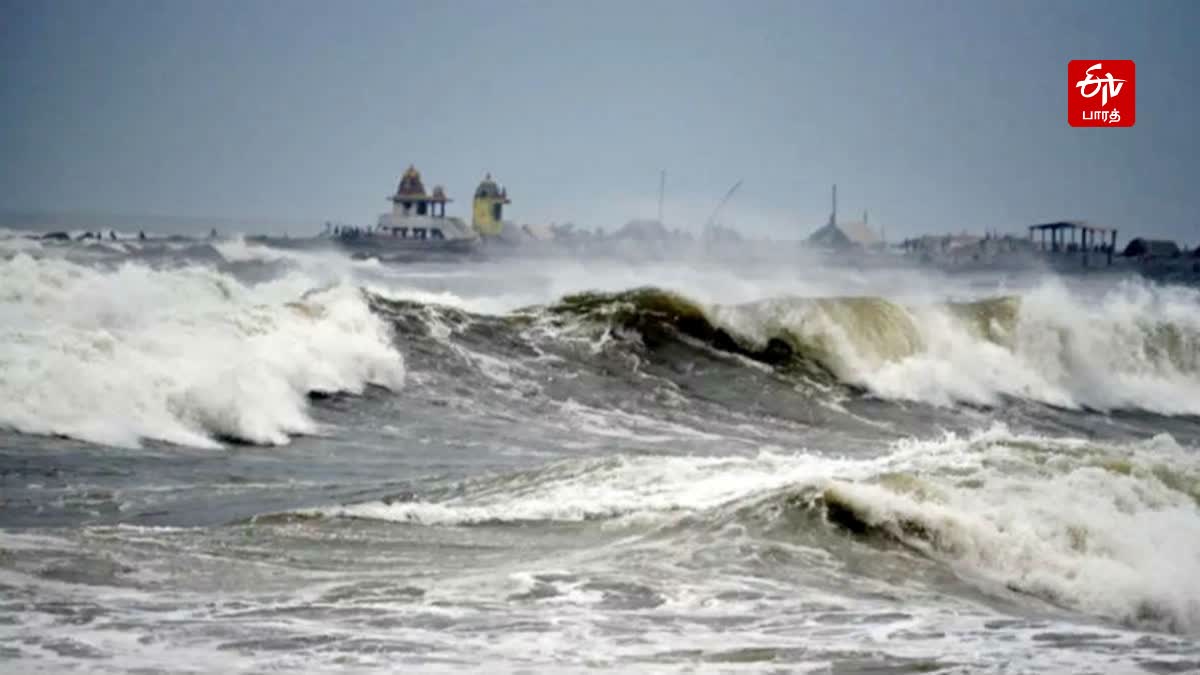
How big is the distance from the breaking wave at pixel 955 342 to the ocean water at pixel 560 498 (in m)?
0.11

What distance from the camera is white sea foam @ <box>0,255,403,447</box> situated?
16422mm

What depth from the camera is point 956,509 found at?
12508 millimetres

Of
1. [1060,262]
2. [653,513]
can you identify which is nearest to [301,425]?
[653,513]

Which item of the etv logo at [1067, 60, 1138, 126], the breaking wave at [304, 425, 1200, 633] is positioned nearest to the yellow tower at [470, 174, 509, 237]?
the etv logo at [1067, 60, 1138, 126]

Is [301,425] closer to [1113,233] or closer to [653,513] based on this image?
[653,513]

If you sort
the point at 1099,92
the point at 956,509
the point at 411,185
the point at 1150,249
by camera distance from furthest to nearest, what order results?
the point at 411,185 → the point at 1150,249 → the point at 1099,92 → the point at 956,509

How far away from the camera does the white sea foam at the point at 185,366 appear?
16.4 meters

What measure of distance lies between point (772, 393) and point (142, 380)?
9.32 meters

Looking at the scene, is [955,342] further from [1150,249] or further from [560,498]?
[1150,249]

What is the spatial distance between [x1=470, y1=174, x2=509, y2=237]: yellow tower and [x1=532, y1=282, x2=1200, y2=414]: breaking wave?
A: 103m

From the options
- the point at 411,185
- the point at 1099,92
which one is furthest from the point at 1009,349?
the point at 411,185

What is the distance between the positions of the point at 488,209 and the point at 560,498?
123 m

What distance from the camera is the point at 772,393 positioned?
23.5 metres

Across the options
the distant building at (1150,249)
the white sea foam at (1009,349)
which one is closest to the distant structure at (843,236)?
the distant building at (1150,249)
